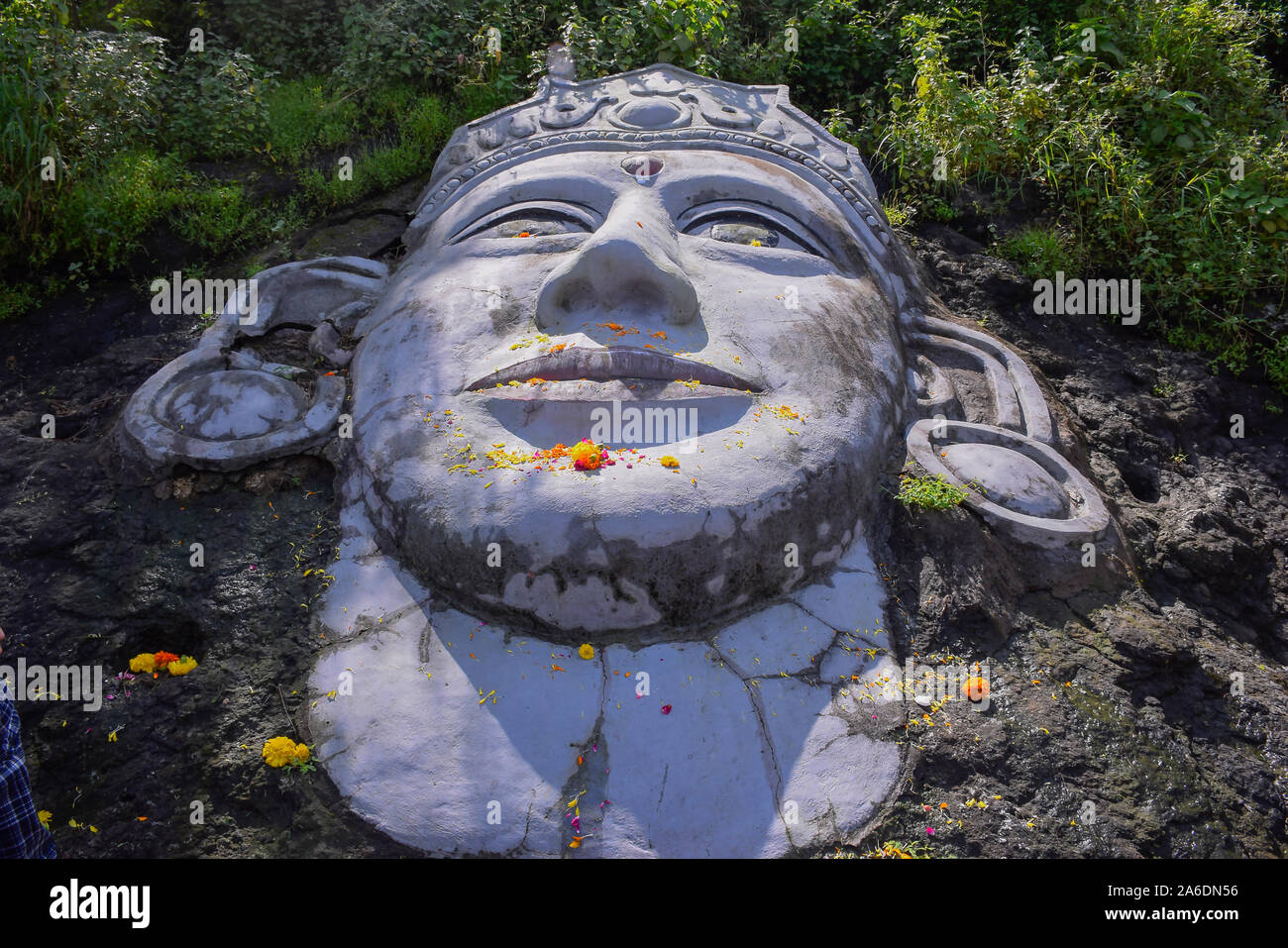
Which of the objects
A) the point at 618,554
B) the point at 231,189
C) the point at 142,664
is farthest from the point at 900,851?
the point at 231,189

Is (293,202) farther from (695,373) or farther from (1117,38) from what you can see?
(1117,38)

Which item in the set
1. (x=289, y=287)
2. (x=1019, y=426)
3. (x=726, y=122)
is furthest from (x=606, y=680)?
(x=726, y=122)

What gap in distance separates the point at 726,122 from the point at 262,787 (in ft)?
11.8

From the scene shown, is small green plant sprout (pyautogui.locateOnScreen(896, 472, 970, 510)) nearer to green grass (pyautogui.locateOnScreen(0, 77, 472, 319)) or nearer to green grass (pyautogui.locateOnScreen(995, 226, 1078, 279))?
green grass (pyautogui.locateOnScreen(995, 226, 1078, 279))

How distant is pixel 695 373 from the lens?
3217mm

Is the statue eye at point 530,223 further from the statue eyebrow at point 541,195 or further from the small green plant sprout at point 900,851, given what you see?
the small green plant sprout at point 900,851

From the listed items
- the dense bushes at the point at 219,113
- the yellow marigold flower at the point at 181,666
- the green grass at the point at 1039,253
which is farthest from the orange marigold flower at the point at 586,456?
the dense bushes at the point at 219,113

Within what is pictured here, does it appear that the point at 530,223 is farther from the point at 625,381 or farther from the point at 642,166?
the point at 625,381

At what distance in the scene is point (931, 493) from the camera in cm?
344

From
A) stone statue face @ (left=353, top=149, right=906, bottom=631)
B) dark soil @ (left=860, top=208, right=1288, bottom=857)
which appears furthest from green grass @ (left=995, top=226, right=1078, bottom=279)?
stone statue face @ (left=353, top=149, right=906, bottom=631)

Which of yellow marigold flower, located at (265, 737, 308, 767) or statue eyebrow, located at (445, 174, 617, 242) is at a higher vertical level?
statue eyebrow, located at (445, 174, 617, 242)

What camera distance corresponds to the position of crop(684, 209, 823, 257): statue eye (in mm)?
3920

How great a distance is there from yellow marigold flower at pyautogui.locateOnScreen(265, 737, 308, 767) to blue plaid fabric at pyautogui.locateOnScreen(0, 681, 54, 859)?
641 mm

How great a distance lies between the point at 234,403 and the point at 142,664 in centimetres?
109
